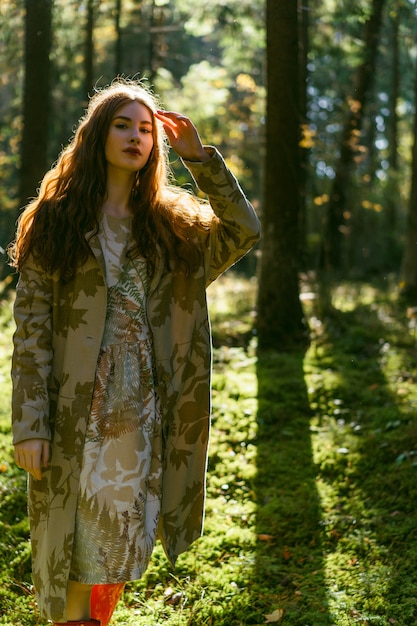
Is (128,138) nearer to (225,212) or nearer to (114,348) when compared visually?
(225,212)

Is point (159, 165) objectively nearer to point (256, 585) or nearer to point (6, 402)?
point (256, 585)

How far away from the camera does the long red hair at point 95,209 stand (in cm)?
280

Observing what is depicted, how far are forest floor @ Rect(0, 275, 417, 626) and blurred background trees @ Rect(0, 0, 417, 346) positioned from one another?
4.30 ft

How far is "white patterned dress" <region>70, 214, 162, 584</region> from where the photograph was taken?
271 cm

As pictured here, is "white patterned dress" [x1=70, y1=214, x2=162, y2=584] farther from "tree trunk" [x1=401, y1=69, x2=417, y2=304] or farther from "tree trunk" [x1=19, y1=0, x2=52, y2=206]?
"tree trunk" [x1=401, y1=69, x2=417, y2=304]

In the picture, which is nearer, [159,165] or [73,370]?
[73,370]

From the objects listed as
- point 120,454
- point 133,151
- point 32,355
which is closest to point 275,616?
point 120,454

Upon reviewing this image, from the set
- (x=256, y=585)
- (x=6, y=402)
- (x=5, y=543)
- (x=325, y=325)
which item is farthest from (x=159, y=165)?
(x=325, y=325)

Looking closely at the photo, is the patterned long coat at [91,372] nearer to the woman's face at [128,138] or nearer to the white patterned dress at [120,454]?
the white patterned dress at [120,454]

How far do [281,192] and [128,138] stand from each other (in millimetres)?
4822

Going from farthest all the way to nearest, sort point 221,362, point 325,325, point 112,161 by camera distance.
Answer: point 325,325
point 221,362
point 112,161

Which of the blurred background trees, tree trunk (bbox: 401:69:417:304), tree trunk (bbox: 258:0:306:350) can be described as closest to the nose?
the blurred background trees

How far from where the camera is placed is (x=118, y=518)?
8.86ft

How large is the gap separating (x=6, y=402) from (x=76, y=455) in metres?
4.04
